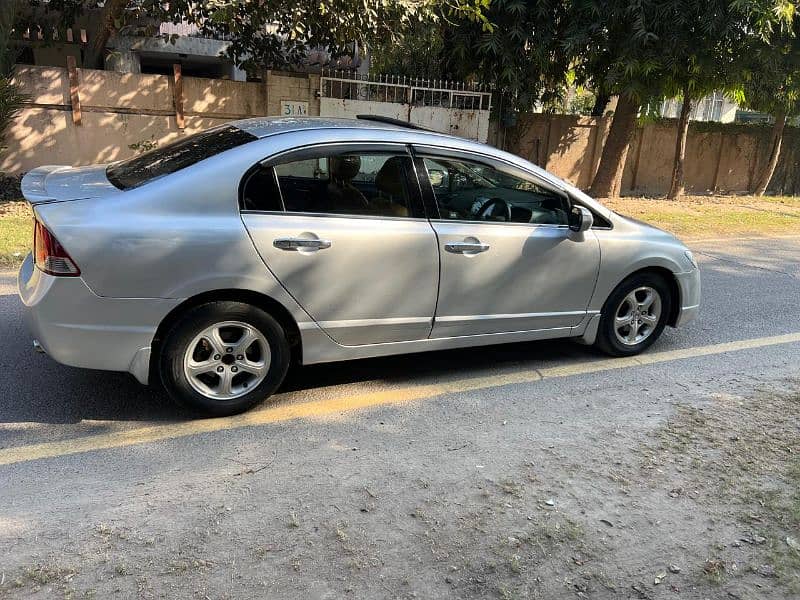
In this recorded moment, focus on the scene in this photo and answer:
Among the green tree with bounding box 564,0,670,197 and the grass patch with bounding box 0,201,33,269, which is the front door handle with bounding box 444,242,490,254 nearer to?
the grass patch with bounding box 0,201,33,269

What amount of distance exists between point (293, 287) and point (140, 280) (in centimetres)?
80

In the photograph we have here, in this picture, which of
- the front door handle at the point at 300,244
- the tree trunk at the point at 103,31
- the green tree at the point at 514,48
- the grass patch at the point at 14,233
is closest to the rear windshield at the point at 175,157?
the front door handle at the point at 300,244

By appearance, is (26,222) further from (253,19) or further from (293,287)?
(293,287)

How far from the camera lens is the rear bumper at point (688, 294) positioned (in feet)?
16.8

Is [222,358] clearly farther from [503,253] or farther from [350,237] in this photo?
[503,253]

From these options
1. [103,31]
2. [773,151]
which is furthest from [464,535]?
[773,151]

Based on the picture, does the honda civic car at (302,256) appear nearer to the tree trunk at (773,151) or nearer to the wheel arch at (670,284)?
the wheel arch at (670,284)

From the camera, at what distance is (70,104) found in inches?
431

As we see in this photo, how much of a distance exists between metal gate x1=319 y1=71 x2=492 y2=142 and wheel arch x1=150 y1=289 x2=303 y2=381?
8.28m

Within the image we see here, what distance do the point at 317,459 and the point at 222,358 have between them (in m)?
Result: 0.79

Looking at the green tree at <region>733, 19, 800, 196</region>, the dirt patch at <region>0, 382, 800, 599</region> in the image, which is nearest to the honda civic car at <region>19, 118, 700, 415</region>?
the dirt patch at <region>0, 382, 800, 599</region>

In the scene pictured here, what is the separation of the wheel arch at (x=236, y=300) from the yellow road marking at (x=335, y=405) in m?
0.33

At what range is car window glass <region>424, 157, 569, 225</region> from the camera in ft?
13.9

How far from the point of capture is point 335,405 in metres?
4.11
